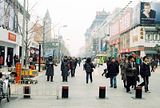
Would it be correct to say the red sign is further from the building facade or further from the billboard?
the billboard

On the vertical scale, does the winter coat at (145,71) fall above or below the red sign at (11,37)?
below

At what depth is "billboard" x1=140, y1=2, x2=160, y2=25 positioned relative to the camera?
297ft

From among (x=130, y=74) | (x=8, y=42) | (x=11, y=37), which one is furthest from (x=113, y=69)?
(x=11, y=37)

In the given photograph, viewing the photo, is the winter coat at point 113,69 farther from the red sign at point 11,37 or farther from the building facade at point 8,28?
the red sign at point 11,37

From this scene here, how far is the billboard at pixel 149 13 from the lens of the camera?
297ft

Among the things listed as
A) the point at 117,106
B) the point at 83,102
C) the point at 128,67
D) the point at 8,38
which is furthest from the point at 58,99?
the point at 8,38

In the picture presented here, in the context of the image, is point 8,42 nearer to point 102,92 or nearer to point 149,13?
point 102,92

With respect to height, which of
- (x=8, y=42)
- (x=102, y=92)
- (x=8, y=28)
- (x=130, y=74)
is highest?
(x=8, y=28)

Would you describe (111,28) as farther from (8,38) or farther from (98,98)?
(98,98)

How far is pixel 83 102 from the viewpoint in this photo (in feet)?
48.5

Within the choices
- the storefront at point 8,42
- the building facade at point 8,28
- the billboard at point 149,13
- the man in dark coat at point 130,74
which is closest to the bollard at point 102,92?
the man in dark coat at point 130,74

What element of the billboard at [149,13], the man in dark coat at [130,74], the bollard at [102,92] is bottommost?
the bollard at [102,92]

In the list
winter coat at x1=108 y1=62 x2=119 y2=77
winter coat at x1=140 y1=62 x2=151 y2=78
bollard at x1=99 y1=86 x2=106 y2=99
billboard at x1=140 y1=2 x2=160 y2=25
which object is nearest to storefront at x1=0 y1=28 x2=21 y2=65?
winter coat at x1=108 y1=62 x2=119 y2=77

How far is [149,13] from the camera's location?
298ft
